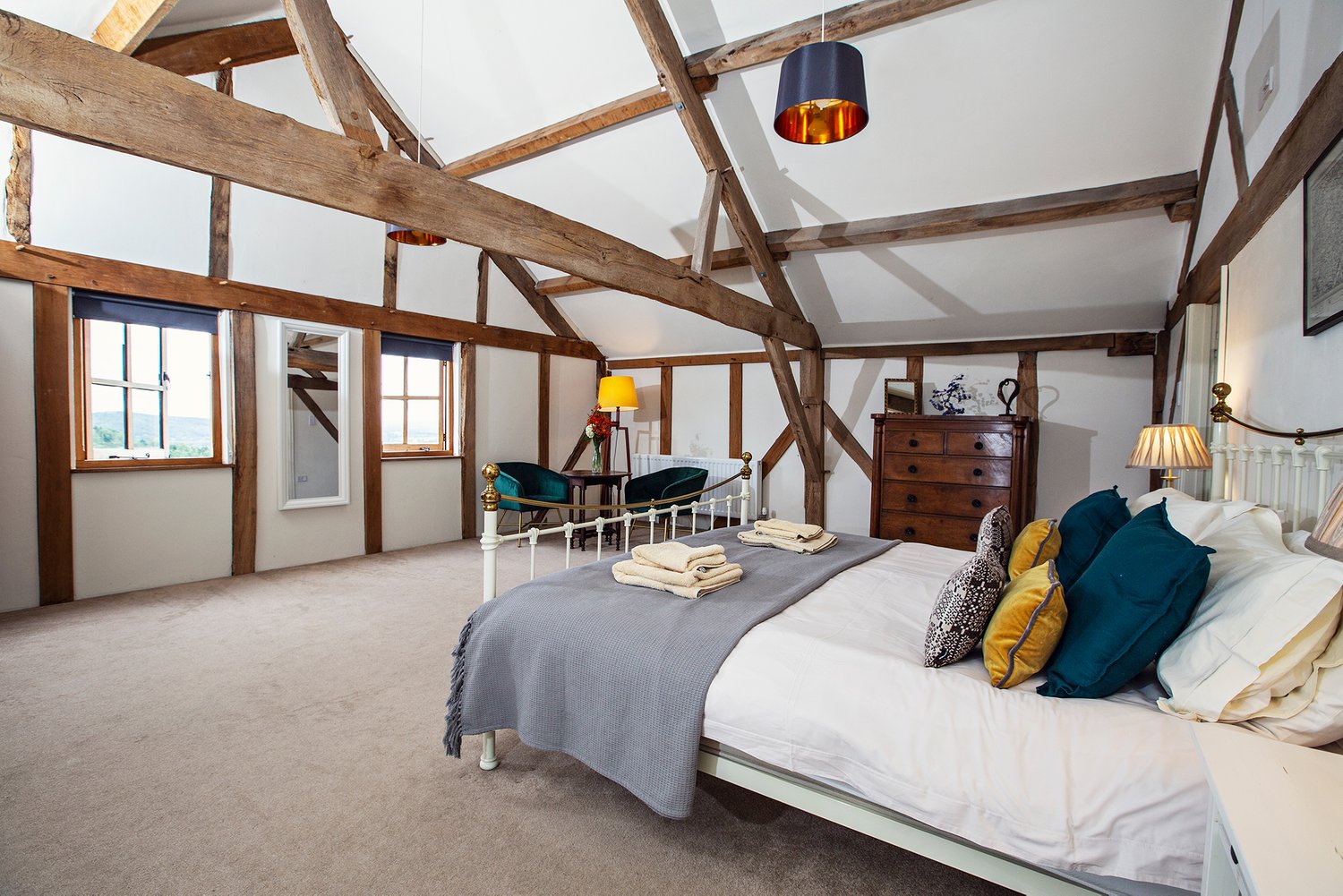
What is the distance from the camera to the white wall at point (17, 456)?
349 cm

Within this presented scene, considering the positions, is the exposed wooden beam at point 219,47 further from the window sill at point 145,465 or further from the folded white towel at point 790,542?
the folded white towel at point 790,542

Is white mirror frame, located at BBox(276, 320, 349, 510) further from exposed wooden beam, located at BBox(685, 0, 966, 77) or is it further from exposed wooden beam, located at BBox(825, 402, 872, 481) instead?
exposed wooden beam, located at BBox(825, 402, 872, 481)

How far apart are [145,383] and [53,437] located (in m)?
0.59

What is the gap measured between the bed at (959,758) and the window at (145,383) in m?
4.30

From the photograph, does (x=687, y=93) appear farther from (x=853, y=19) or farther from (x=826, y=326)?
(x=826, y=326)

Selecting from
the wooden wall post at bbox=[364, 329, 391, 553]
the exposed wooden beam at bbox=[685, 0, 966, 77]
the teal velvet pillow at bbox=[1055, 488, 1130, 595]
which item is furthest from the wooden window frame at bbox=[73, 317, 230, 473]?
the teal velvet pillow at bbox=[1055, 488, 1130, 595]

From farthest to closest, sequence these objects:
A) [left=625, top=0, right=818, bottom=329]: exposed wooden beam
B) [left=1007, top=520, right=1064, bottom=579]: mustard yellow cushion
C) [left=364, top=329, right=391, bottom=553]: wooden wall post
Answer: [left=364, top=329, right=391, bottom=553]: wooden wall post → [left=625, top=0, right=818, bottom=329]: exposed wooden beam → [left=1007, top=520, right=1064, bottom=579]: mustard yellow cushion

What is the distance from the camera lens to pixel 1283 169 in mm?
2041

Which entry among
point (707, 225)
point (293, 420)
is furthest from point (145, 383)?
point (707, 225)

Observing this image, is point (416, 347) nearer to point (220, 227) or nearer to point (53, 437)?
point (220, 227)

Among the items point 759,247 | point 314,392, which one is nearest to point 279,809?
point 314,392

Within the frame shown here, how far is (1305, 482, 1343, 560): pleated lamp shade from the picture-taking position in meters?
1.29

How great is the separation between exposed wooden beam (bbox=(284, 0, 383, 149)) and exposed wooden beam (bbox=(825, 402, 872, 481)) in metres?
4.51

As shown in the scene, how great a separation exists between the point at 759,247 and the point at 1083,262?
85.6 inches
